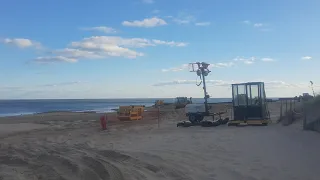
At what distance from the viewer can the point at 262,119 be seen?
22.8 m

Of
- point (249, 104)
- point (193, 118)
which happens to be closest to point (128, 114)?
point (193, 118)

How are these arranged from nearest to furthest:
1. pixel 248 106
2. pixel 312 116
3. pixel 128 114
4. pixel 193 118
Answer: pixel 312 116
pixel 248 106
pixel 193 118
pixel 128 114

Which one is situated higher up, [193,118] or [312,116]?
[312,116]

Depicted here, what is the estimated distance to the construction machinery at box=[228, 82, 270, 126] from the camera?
907 inches

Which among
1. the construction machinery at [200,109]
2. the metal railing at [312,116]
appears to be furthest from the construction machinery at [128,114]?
the metal railing at [312,116]

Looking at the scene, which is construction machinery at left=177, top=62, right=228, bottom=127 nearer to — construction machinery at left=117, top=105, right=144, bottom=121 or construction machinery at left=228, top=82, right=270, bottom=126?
construction machinery at left=228, top=82, right=270, bottom=126

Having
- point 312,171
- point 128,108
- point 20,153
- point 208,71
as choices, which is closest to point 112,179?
point 312,171

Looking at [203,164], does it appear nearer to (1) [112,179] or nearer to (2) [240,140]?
(1) [112,179]

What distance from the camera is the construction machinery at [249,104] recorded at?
23047 mm

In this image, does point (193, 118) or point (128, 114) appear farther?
point (128, 114)

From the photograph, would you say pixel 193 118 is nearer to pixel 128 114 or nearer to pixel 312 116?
pixel 312 116

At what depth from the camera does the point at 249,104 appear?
922 inches

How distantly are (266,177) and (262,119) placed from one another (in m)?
14.5

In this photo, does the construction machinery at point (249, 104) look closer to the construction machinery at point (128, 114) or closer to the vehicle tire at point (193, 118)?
the vehicle tire at point (193, 118)
